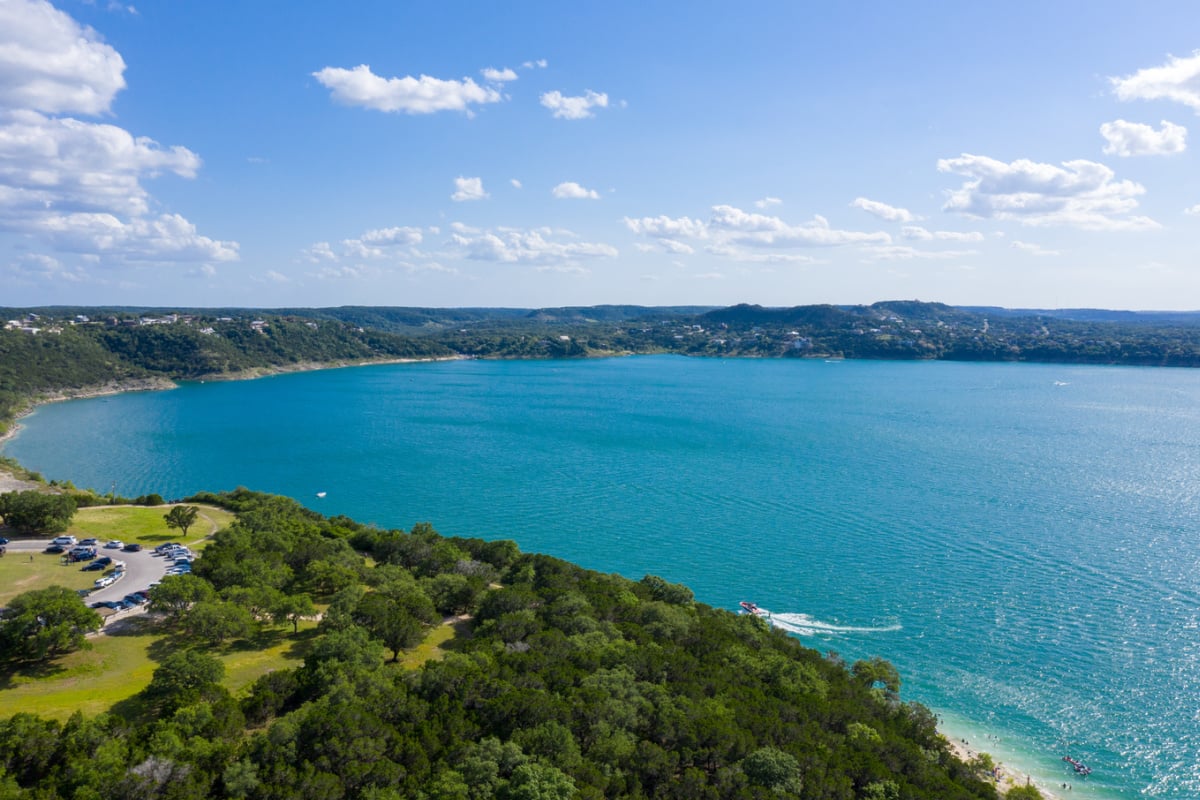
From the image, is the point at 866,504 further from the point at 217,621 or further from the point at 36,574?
the point at 36,574

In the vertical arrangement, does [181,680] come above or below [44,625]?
below

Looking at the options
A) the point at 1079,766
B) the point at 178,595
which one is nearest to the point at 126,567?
the point at 178,595

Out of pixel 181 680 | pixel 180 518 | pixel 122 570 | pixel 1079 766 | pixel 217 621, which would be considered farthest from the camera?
pixel 180 518

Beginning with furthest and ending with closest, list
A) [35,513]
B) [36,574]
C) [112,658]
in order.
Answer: [35,513] → [36,574] → [112,658]

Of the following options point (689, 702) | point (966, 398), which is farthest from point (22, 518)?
point (966, 398)

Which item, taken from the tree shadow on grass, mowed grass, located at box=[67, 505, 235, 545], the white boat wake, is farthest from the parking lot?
the white boat wake

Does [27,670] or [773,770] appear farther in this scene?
[27,670]

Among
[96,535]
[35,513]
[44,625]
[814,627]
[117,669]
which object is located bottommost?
[814,627]

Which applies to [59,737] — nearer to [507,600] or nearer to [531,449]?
[507,600]
